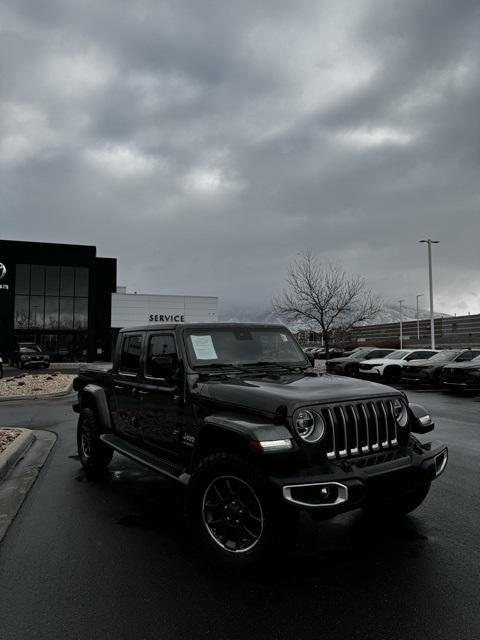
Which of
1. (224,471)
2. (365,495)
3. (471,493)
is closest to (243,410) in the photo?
(224,471)

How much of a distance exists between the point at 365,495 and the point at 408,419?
3.43ft

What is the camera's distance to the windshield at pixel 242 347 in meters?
4.46

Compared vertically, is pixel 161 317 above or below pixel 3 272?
below

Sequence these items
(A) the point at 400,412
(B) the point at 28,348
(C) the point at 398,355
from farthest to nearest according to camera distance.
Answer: (B) the point at 28,348, (C) the point at 398,355, (A) the point at 400,412

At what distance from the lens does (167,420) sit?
4.41 m

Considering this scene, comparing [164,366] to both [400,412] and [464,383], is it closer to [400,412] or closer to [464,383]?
[400,412]

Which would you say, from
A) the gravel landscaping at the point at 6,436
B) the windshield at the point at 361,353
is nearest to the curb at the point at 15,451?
the gravel landscaping at the point at 6,436

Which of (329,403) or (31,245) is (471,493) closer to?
(329,403)

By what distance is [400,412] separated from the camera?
3.99 m

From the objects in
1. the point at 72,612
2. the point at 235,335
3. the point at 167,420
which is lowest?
the point at 72,612

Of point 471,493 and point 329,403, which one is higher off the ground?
point 329,403

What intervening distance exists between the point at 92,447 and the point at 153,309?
4007 centimetres

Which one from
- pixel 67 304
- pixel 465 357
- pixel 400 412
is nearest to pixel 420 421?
pixel 400 412

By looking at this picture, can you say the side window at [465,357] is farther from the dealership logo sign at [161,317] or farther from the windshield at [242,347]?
the dealership logo sign at [161,317]
